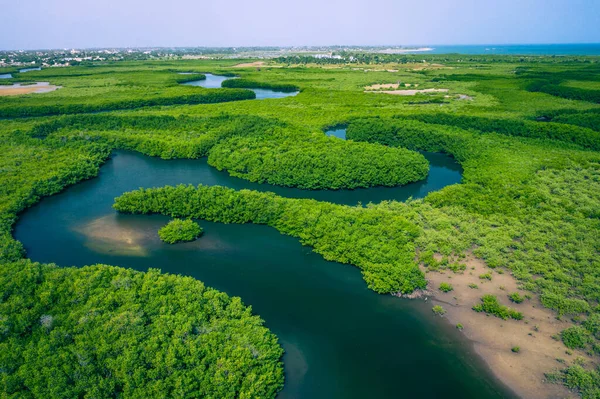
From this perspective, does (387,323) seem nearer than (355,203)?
Yes

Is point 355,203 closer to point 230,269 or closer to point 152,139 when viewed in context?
point 230,269

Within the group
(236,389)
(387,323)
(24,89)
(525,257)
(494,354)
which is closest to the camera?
(236,389)

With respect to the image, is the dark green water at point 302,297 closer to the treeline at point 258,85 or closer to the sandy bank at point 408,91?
the sandy bank at point 408,91

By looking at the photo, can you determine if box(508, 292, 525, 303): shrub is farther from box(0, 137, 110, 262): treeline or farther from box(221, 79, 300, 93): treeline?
box(221, 79, 300, 93): treeline

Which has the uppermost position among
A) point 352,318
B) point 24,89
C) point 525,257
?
point 24,89

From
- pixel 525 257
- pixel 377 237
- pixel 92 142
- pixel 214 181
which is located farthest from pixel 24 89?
pixel 525 257

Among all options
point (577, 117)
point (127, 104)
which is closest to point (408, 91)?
point (577, 117)

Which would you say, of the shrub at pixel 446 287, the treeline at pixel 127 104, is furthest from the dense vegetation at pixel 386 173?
the shrub at pixel 446 287
